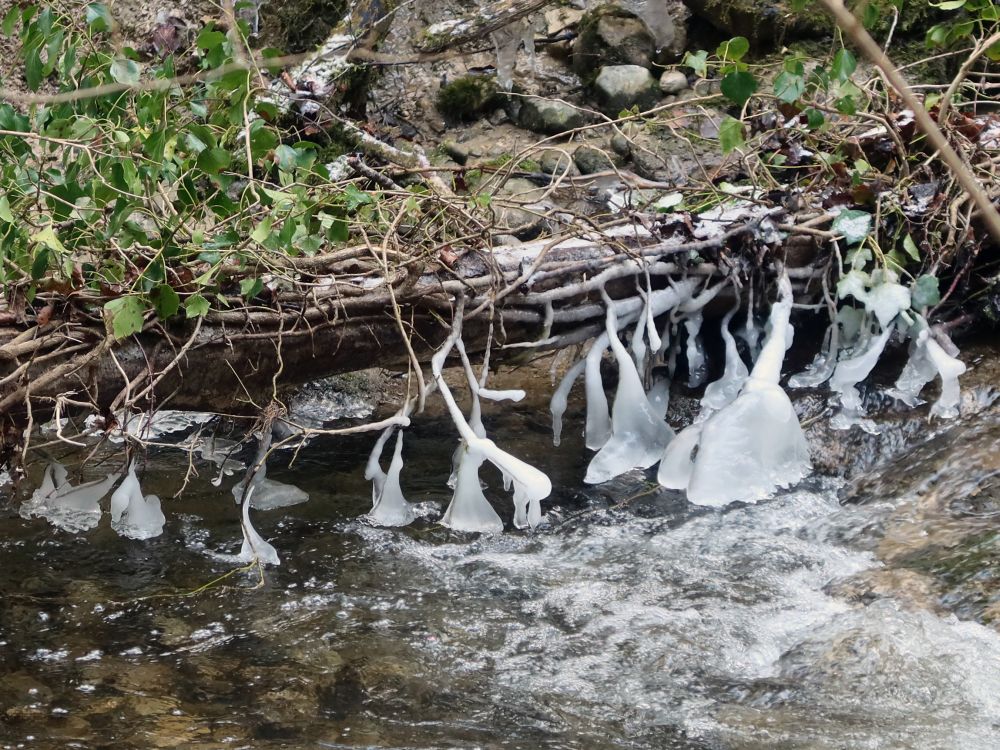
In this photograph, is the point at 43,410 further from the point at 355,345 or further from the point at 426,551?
the point at 426,551

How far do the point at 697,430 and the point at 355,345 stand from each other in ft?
3.37

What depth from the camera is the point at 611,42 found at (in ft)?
20.4

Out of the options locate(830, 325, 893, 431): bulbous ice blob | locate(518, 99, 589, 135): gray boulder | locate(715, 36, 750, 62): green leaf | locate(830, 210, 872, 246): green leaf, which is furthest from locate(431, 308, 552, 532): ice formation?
locate(518, 99, 589, 135): gray boulder

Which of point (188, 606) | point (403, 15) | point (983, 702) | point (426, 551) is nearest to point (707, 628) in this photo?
point (983, 702)

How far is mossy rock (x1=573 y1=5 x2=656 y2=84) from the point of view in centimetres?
619

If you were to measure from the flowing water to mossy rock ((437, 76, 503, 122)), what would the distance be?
147 inches

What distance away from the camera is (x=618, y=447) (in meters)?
2.97

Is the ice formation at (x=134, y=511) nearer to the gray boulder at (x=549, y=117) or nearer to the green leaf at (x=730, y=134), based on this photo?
the green leaf at (x=730, y=134)

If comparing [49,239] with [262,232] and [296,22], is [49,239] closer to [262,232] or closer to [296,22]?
[262,232]

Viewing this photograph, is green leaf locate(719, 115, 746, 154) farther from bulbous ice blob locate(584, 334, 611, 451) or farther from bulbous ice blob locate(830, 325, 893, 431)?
bulbous ice blob locate(830, 325, 893, 431)

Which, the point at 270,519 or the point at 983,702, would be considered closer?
the point at 983,702

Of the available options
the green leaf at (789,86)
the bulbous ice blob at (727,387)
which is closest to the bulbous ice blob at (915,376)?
the bulbous ice blob at (727,387)

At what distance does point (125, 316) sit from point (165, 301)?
154mm

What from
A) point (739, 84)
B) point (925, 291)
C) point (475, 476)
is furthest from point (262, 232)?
point (925, 291)
